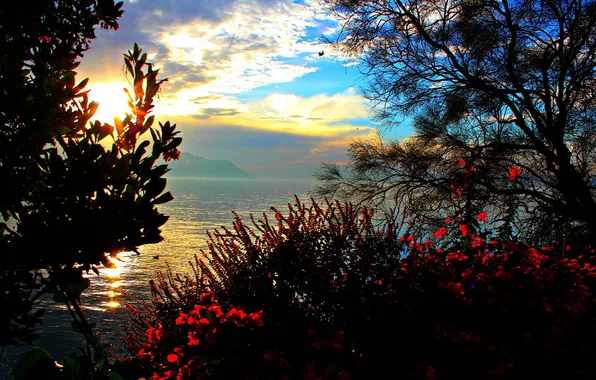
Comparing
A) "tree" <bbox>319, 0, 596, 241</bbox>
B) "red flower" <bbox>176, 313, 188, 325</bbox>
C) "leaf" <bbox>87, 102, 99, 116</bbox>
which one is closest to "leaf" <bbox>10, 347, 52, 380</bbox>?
"leaf" <bbox>87, 102, 99, 116</bbox>

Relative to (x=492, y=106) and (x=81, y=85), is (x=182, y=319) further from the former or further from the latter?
(x=492, y=106)

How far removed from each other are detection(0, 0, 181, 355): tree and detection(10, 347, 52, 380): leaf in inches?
6.8

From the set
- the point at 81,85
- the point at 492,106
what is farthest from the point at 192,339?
the point at 492,106

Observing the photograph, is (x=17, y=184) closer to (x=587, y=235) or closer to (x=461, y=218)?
(x=461, y=218)

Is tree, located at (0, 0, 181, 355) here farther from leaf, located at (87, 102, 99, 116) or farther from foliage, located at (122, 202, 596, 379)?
foliage, located at (122, 202, 596, 379)

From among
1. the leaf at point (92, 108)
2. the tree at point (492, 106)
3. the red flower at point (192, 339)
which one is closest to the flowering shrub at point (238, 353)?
the red flower at point (192, 339)

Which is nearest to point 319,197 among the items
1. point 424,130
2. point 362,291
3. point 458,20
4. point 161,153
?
point 424,130

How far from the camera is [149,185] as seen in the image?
5.70 ft

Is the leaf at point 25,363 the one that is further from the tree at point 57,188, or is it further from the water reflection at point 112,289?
the water reflection at point 112,289

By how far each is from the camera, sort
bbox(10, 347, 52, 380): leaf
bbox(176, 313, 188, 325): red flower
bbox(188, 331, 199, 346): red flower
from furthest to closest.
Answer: bbox(176, 313, 188, 325): red flower, bbox(188, 331, 199, 346): red flower, bbox(10, 347, 52, 380): leaf

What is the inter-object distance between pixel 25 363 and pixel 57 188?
2.21 ft

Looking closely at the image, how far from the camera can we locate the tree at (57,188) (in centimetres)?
159

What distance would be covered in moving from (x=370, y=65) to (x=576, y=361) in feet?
23.2

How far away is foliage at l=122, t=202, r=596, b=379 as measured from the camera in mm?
2889
